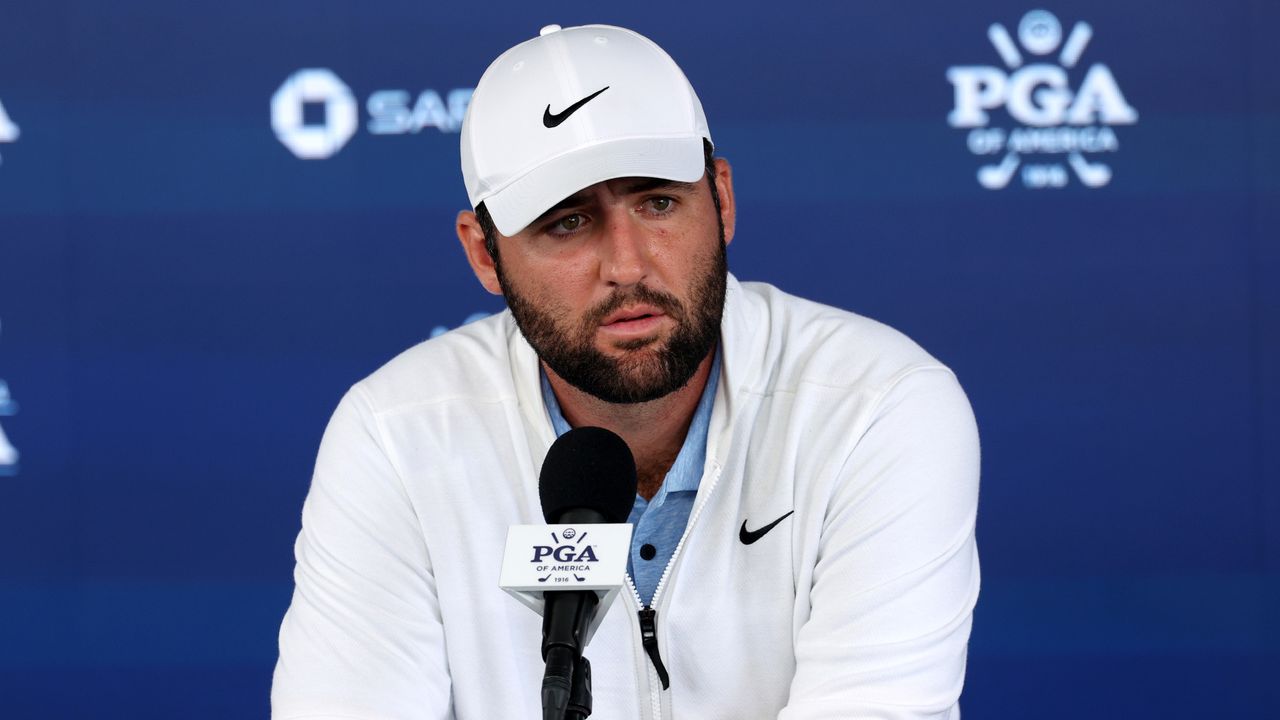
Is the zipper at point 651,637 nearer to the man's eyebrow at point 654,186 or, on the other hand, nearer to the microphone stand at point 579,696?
the man's eyebrow at point 654,186

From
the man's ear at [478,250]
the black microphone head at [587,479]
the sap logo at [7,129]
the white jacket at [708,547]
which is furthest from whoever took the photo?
the sap logo at [7,129]

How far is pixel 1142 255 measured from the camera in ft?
8.55

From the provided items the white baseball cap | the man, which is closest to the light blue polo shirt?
the man

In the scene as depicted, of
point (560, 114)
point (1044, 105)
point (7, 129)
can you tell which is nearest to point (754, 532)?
point (560, 114)

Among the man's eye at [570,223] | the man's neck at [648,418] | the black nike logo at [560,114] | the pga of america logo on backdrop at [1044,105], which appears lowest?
the man's neck at [648,418]

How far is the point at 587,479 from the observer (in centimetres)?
114

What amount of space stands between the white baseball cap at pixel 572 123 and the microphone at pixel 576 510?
0.41 metres

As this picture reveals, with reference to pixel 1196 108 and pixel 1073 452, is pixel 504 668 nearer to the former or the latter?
pixel 1073 452

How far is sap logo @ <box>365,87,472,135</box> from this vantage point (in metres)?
2.65

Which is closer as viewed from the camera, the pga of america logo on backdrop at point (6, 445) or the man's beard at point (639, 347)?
the man's beard at point (639, 347)

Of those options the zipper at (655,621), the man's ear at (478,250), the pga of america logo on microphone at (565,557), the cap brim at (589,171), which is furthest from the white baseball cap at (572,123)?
the pga of america logo on microphone at (565,557)

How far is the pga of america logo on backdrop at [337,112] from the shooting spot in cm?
265

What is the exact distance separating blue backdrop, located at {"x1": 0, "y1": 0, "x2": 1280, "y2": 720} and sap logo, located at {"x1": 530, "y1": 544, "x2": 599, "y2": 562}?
163cm

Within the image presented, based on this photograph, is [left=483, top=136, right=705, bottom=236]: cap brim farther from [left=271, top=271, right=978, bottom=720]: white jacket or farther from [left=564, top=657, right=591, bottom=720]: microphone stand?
[left=564, top=657, right=591, bottom=720]: microphone stand
